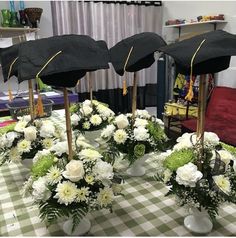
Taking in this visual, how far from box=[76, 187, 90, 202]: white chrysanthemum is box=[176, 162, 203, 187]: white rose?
297mm

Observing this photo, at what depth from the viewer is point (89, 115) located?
5.12 feet

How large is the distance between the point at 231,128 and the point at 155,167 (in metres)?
1.74

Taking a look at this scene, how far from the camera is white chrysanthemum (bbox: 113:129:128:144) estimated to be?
4.05 feet

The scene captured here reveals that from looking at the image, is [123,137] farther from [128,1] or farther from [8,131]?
[128,1]

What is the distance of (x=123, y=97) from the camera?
4.57 meters

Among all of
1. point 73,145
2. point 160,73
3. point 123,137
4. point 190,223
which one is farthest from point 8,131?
point 160,73

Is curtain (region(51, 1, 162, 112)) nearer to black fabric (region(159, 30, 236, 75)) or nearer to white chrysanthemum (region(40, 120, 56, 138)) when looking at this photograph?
white chrysanthemum (region(40, 120, 56, 138))

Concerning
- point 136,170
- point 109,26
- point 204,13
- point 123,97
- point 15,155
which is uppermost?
point 204,13

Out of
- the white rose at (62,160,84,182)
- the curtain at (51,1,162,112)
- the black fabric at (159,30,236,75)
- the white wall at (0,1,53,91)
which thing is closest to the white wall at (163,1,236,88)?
the curtain at (51,1,162,112)

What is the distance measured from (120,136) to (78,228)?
45 centimetres

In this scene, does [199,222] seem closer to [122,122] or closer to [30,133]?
[122,122]

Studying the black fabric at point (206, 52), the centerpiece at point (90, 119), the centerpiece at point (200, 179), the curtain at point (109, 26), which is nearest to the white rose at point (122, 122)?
the centerpiece at point (90, 119)

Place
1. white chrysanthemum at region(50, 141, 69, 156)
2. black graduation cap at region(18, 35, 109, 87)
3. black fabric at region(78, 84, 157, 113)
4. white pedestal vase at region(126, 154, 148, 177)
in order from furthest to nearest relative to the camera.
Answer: black fabric at region(78, 84, 157, 113) < white pedestal vase at region(126, 154, 148, 177) < white chrysanthemum at region(50, 141, 69, 156) < black graduation cap at region(18, 35, 109, 87)

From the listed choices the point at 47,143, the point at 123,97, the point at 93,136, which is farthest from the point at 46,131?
the point at 123,97
